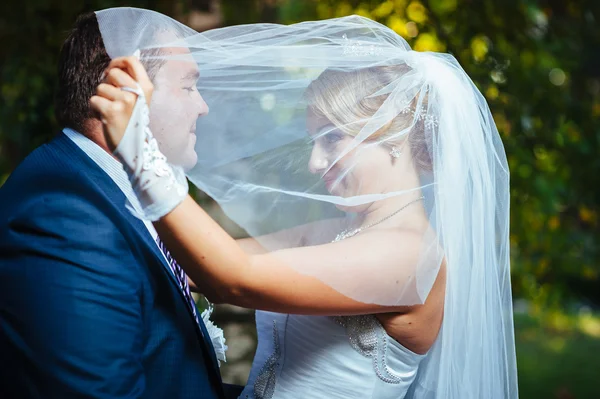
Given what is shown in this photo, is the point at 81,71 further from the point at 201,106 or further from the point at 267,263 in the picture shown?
the point at 267,263

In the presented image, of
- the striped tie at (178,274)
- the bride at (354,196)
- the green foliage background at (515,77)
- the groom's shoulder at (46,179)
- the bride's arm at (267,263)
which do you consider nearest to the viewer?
the bride's arm at (267,263)

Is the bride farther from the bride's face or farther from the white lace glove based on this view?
the white lace glove

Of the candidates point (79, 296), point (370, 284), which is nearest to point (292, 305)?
point (370, 284)

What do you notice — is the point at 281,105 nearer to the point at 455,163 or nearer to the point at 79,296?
the point at 455,163

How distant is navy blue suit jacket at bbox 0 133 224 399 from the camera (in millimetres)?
1734

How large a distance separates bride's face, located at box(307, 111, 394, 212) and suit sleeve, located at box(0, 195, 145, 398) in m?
0.60

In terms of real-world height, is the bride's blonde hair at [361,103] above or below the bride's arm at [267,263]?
above

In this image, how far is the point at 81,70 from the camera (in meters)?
2.01

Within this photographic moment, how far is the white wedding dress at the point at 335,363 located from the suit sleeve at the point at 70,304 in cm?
55

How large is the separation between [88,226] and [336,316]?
77 cm

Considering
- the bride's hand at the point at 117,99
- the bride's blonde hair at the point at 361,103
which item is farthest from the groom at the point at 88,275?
the bride's blonde hair at the point at 361,103

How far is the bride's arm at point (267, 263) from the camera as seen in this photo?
5.54 ft

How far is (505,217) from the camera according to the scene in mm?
2240

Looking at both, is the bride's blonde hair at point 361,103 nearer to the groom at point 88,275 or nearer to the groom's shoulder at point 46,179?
the groom at point 88,275
